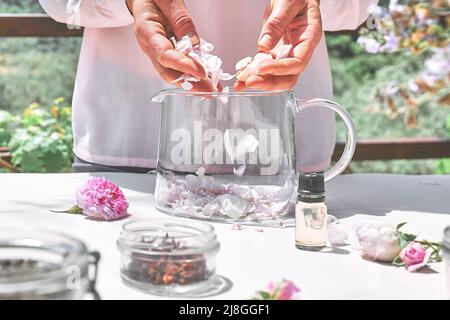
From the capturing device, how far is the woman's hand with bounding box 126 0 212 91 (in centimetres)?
107

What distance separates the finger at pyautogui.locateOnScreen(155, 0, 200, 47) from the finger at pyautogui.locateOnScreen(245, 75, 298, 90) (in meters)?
0.15

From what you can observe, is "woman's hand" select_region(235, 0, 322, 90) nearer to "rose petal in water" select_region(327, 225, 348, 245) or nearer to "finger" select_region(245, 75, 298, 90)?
"finger" select_region(245, 75, 298, 90)

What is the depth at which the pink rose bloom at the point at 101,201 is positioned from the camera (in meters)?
1.05

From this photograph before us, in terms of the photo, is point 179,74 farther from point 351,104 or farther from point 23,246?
point 351,104

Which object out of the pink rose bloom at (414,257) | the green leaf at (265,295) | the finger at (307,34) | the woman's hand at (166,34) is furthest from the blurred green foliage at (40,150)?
the green leaf at (265,295)

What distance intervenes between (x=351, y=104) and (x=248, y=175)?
158 inches

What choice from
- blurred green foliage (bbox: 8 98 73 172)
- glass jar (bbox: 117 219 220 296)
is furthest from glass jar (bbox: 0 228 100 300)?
blurred green foliage (bbox: 8 98 73 172)

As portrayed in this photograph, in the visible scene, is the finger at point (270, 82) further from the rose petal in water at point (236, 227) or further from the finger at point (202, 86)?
the rose petal in water at point (236, 227)

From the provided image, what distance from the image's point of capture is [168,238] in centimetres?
78

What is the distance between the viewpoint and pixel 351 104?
4961 millimetres

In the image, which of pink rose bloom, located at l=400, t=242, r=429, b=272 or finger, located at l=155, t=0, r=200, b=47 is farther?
finger, located at l=155, t=0, r=200, b=47

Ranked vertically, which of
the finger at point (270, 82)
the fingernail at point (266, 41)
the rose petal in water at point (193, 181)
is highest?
the fingernail at point (266, 41)

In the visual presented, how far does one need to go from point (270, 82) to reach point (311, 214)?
244 mm
